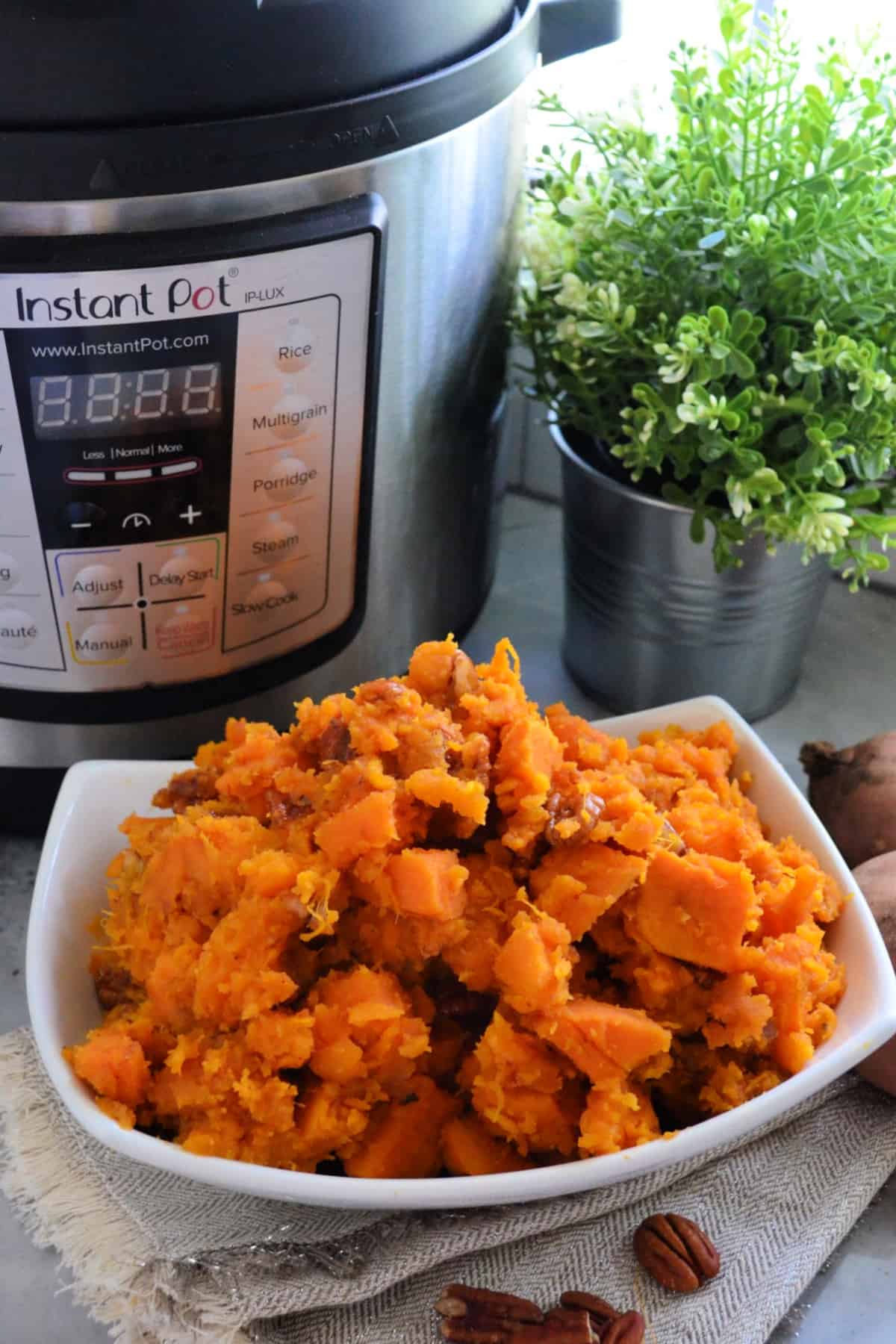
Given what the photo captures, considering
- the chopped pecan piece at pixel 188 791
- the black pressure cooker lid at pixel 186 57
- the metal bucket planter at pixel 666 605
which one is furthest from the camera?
the metal bucket planter at pixel 666 605

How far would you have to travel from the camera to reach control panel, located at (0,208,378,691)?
1.82ft

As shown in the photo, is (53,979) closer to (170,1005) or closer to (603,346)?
(170,1005)

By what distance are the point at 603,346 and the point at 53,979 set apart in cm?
46

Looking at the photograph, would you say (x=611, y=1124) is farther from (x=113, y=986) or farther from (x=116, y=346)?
(x=116, y=346)

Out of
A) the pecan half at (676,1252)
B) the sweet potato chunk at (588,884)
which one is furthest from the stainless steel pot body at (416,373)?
the pecan half at (676,1252)

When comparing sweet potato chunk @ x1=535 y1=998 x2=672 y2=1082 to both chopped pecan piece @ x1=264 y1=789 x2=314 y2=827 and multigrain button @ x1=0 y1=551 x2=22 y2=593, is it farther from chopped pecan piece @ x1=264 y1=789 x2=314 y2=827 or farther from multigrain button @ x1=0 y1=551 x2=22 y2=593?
multigrain button @ x1=0 y1=551 x2=22 y2=593

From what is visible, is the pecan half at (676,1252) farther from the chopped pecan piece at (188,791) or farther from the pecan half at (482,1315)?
the chopped pecan piece at (188,791)

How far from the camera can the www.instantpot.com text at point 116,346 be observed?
1.81 feet

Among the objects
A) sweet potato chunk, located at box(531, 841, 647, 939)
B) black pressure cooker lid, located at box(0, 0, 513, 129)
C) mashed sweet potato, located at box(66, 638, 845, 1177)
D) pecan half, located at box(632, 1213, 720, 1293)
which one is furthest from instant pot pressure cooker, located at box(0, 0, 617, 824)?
pecan half, located at box(632, 1213, 720, 1293)

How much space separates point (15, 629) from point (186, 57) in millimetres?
286

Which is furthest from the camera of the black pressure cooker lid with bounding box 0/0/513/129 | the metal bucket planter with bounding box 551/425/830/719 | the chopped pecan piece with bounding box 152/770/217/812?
the metal bucket planter with bounding box 551/425/830/719

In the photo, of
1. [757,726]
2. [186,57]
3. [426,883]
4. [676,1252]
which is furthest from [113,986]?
[757,726]

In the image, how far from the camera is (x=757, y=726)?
35.4 inches

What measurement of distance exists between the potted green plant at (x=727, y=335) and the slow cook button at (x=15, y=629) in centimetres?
34
